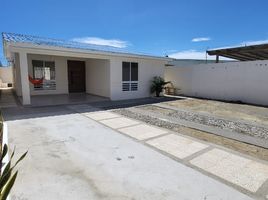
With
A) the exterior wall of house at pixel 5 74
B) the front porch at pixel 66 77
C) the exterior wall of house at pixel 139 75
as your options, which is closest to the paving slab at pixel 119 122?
the exterior wall of house at pixel 139 75

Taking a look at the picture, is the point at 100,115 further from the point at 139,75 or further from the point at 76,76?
the point at 76,76

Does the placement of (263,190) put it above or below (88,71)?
below

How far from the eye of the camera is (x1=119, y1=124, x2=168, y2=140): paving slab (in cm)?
405

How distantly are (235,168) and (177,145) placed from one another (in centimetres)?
110

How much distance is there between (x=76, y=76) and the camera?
38.4ft

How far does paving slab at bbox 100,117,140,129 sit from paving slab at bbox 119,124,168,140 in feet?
0.95

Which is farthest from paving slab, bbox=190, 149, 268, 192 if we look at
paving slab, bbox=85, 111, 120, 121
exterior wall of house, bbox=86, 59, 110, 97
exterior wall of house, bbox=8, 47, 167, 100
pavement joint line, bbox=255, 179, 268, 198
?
exterior wall of house, bbox=86, 59, 110, 97

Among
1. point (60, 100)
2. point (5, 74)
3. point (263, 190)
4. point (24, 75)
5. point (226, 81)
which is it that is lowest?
point (263, 190)

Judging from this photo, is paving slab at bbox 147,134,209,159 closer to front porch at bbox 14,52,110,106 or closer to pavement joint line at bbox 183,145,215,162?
pavement joint line at bbox 183,145,215,162

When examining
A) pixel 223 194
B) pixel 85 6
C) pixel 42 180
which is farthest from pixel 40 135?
pixel 85 6

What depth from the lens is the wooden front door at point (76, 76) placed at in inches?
450

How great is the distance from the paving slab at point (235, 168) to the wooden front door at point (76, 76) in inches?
400

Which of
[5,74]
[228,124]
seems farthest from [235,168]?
[5,74]

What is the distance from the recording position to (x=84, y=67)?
11.9 meters
